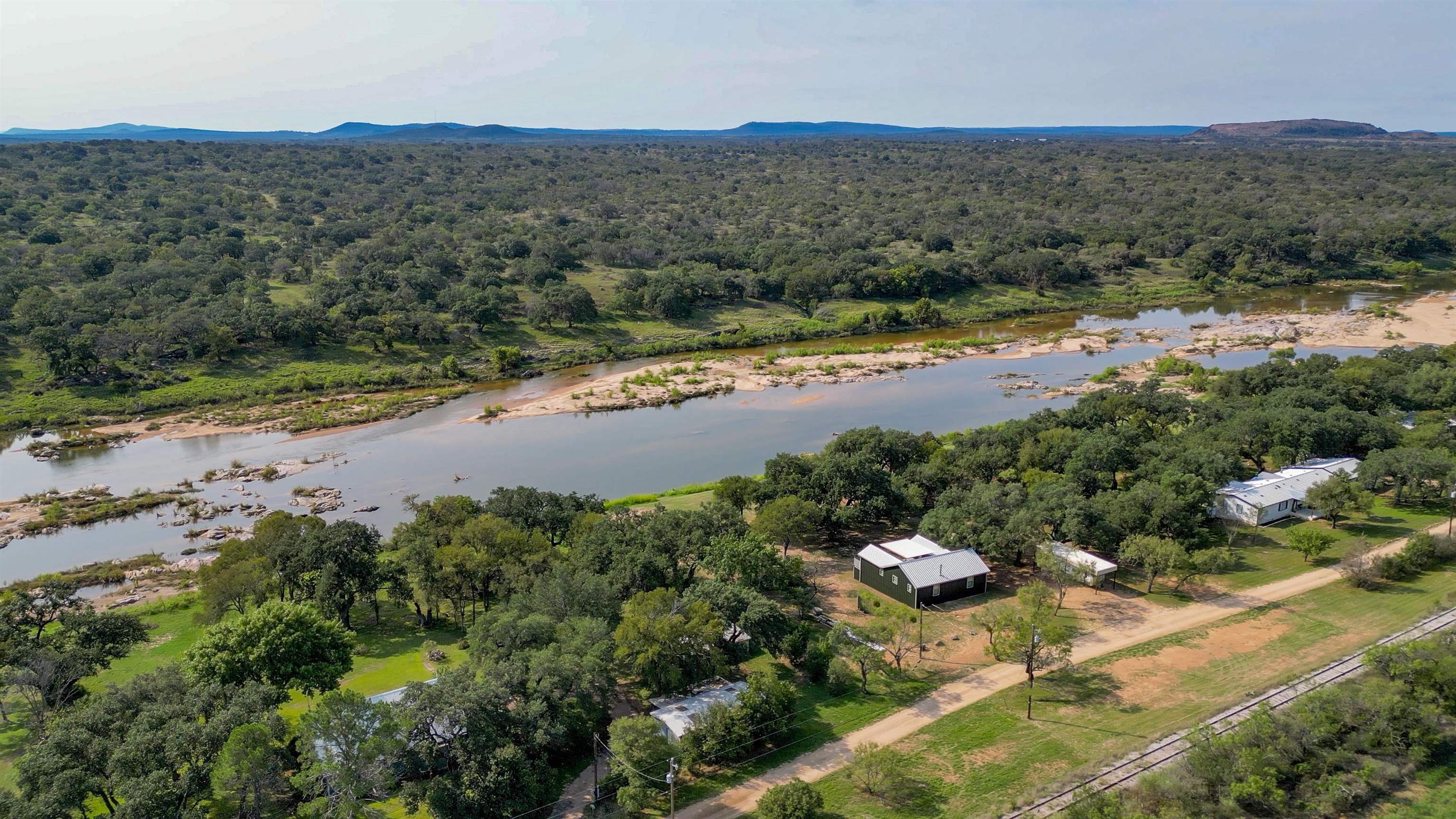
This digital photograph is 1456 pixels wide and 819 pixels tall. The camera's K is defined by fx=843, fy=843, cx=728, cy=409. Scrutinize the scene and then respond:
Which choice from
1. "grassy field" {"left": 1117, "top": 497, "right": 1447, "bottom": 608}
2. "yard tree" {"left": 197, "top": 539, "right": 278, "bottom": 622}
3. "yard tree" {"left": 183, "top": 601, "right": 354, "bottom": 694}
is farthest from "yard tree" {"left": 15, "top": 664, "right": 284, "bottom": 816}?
"grassy field" {"left": 1117, "top": 497, "right": 1447, "bottom": 608}

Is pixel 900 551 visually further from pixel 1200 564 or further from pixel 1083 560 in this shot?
pixel 1200 564

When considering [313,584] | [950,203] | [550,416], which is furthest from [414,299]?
[950,203]

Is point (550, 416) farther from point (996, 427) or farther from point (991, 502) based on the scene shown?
point (991, 502)

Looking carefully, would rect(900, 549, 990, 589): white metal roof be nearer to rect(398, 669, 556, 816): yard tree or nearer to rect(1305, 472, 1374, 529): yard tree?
rect(398, 669, 556, 816): yard tree

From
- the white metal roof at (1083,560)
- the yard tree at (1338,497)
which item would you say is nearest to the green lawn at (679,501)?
the white metal roof at (1083,560)

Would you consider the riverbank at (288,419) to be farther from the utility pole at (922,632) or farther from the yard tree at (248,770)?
the utility pole at (922,632)

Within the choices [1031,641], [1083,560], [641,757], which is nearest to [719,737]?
[641,757]
